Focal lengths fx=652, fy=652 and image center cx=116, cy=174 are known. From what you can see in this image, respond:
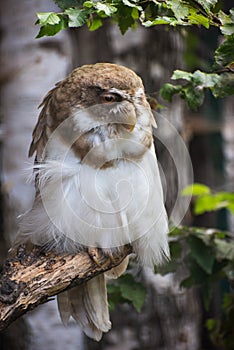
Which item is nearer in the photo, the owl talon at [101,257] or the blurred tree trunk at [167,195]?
the owl talon at [101,257]

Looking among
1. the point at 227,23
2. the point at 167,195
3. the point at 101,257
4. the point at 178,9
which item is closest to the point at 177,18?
the point at 178,9

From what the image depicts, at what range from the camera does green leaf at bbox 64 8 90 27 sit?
156 centimetres

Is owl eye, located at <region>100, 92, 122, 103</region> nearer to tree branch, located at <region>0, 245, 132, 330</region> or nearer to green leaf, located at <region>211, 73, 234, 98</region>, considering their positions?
green leaf, located at <region>211, 73, 234, 98</region>

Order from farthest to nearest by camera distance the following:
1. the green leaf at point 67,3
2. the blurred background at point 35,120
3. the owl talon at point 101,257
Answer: the blurred background at point 35,120
the owl talon at point 101,257
the green leaf at point 67,3

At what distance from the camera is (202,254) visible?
7.35 feet

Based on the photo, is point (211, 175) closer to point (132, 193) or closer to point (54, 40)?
point (54, 40)

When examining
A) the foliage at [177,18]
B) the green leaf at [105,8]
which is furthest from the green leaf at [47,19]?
the green leaf at [105,8]

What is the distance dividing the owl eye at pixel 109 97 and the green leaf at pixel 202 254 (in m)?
0.74

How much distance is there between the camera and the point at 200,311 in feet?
10.3

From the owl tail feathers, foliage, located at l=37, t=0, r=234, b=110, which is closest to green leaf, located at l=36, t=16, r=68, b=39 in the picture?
foliage, located at l=37, t=0, r=234, b=110

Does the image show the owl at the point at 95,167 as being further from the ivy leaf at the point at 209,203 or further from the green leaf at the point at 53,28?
the ivy leaf at the point at 209,203

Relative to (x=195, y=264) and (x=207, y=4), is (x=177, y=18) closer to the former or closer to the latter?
(x=207, y=4)

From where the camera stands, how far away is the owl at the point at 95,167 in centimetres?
173

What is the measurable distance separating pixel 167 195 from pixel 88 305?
962mm
